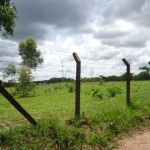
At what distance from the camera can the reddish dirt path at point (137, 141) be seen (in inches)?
223

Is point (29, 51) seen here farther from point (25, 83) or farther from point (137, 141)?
point (137, 141)

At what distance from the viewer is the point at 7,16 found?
511 inches

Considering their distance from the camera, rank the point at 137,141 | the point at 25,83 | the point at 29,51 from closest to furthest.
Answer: the point at 137,141
the point at 25,83
the point at 29,51

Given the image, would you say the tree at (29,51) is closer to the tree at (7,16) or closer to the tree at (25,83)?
the tree at (25,83)

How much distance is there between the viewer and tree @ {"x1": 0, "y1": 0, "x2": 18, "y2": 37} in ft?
42.1

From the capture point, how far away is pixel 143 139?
629 centimetres

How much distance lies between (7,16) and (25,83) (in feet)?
49.2

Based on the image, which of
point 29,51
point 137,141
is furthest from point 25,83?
point 29,51

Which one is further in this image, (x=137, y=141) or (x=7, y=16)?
(x=7, y=16)

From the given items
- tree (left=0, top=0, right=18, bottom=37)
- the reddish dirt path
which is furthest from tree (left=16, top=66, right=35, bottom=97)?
the reddish dirt path

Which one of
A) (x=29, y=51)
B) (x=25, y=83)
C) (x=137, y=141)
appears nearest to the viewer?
(x=137, y=141)

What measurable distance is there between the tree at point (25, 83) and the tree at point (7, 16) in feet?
44.0

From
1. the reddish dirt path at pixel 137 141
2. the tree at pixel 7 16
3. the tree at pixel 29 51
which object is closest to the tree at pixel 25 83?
the tree at pixel 7 16

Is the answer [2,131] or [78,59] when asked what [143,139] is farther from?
[2,131]
